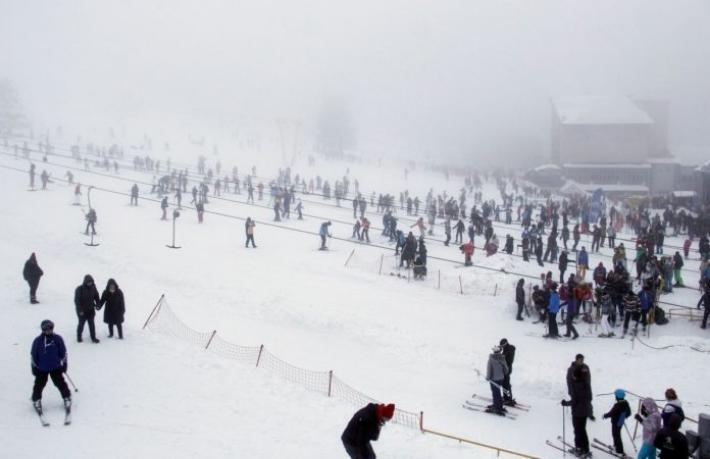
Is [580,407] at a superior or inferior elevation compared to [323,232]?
inferior

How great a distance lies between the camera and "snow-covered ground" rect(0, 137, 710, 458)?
8.92m

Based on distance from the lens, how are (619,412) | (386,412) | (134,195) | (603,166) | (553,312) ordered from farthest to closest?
(603,166)
(134,195)
(553,312)
(619,412)
(386,412)

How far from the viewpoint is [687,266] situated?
79.3 ft

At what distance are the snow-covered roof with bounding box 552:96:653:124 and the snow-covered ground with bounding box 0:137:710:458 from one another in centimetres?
4344

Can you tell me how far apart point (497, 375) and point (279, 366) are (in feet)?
15.2

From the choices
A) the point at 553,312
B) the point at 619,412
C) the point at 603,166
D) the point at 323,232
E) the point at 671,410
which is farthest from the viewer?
the point at 603,166

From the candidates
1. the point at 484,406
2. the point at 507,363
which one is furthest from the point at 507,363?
the point at 484,406

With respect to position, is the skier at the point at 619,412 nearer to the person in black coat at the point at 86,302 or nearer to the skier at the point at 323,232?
the person in black coat at the point at 86,302

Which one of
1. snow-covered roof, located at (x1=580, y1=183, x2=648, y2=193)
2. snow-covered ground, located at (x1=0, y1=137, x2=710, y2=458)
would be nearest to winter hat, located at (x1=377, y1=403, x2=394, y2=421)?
snow-covered ground, located at (x1=0, y1=137, x2=710, y2=458)

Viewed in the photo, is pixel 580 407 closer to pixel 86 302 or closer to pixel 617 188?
pixel 86 302

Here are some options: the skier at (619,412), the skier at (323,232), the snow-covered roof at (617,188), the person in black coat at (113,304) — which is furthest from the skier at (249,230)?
the snow-covered roof at (617,188)

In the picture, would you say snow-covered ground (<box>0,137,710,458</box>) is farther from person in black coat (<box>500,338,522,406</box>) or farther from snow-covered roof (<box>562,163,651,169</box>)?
snow-covered roof (<box>562,163,651,169</box>)

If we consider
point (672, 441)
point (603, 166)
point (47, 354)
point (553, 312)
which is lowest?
point (553, 312)

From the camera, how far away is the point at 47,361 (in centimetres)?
880
